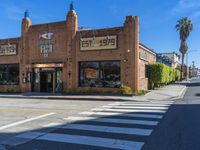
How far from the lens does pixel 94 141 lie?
8.13 m

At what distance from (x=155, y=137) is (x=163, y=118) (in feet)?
11.5

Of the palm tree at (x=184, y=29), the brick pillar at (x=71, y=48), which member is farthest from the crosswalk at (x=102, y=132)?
the palm tree at (x=184, y=29)

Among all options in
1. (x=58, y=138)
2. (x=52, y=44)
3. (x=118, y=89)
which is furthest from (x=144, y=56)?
(x=58, y=138)

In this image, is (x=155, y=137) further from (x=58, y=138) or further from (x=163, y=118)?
(x=163, y=118)

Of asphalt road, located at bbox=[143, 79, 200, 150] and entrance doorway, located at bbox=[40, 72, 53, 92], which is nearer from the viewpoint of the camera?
asphalt road, located at bbox=[143, 79, 200, 150]

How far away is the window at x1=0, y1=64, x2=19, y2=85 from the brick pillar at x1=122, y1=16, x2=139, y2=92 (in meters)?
12.0

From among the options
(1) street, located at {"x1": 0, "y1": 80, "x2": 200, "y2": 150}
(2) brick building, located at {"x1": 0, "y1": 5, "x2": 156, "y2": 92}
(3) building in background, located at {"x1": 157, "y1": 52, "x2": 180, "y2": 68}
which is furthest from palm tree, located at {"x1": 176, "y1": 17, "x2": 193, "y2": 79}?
(1) street, located at {"x1": 0, "y1": 80, "x2": 200, "y2": 150}

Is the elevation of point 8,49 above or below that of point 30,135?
above

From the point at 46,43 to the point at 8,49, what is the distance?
16.6 feet

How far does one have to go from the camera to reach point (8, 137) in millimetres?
8891

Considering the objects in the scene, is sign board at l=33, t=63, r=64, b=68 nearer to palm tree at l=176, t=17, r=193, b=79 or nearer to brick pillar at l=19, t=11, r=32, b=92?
brick pillar at l=19, t=11, r=32, b=92

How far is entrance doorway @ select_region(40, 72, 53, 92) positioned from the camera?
2882 cm

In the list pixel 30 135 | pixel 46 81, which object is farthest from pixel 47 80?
pixel 30 135

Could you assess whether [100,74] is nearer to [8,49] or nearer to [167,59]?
[8,49]
